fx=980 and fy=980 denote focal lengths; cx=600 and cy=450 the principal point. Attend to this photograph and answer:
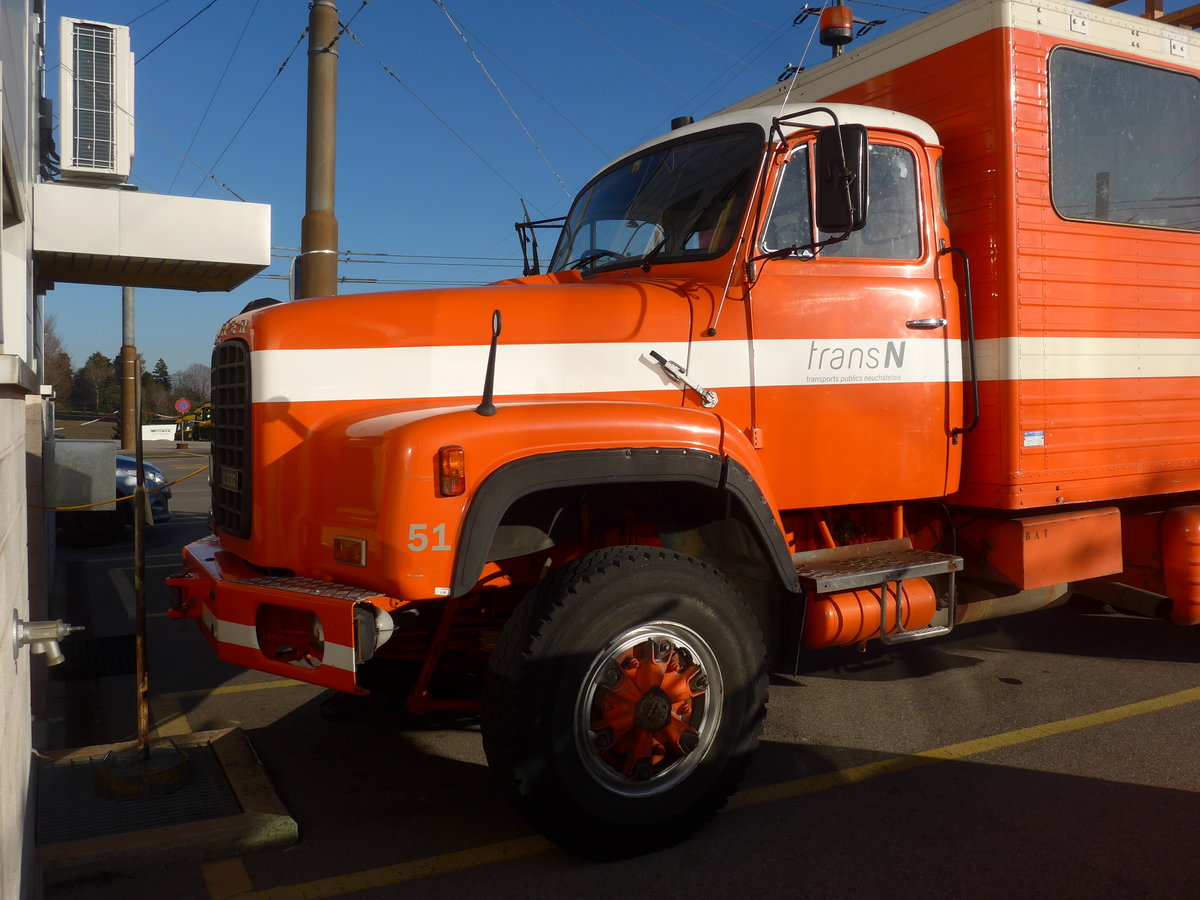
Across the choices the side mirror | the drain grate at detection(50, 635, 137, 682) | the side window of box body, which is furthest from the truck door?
the drain grate at detection(50, 635, 137, 682)

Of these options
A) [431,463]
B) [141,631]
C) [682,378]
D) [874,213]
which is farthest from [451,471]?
[874,213]

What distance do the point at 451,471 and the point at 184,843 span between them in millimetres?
1725

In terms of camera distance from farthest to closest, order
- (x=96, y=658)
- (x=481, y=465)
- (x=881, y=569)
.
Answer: (x=96, y=658), (x=881, y=569), (x=481, y=465)

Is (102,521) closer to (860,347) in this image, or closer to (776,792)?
(776,792)

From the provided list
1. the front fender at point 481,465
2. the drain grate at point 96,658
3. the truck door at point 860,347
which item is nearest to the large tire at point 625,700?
the front fender at point 481,465

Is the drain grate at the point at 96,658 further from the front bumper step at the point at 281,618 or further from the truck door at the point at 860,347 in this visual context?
the truck door at the point at 860,347

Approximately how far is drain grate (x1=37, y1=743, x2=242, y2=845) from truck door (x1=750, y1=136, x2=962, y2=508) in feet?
8.75

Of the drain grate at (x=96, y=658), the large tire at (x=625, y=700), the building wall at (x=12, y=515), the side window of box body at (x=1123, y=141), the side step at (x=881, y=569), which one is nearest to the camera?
the building wall at (x=12, y=515)

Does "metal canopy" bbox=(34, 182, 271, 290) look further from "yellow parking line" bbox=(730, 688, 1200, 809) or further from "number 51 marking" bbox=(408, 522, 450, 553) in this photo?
"yellow parking line" bbox=(730, 688, 1200, 809)

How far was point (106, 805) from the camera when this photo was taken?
3869mm

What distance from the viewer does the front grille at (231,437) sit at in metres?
3.70

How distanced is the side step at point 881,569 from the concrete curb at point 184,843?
2275 mm

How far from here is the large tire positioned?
328cm

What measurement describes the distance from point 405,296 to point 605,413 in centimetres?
96
